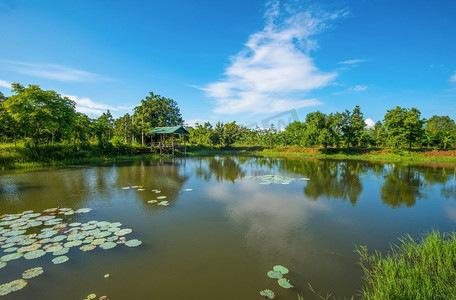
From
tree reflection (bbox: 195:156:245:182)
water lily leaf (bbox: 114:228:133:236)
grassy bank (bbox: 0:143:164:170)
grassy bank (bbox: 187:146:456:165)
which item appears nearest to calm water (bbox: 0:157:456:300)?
water lily leaf (bbox: 114:228:133:236)

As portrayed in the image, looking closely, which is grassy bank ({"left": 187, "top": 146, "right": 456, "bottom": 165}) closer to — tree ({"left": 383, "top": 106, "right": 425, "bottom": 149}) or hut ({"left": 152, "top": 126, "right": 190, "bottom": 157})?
tree ({"left": 383, "top": 106, "right": 425, "bottom": 149})

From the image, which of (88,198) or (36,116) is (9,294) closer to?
(88,198)

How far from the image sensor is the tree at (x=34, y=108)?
14906 millimetres

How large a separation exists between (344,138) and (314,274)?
35424 mm

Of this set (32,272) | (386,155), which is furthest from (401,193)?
(386,155)

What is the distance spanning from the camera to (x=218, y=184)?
11.4m

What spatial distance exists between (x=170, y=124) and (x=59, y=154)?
21.9m

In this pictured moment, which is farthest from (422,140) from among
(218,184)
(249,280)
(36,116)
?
(36,116)

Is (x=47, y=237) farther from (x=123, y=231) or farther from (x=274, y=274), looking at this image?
(x=274, y=274)

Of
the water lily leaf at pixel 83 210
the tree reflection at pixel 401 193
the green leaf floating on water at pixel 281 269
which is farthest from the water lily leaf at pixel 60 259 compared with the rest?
the tree reflection at pixel 401 193

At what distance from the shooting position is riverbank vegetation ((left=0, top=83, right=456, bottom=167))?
52.1 ft

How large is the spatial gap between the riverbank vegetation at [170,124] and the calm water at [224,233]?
7.90 meters

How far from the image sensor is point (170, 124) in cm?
3869

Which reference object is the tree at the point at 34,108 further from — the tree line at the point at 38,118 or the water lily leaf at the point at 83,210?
the water lily leaf at the point at 83,210
